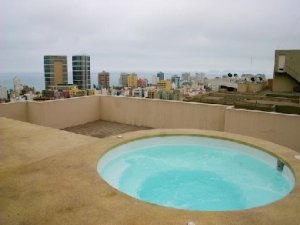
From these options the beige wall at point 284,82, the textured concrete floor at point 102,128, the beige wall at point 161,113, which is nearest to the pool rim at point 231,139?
the beige wall at point 161,113

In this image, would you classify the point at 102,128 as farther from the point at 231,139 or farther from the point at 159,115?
the point at 231,139

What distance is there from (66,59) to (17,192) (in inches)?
3236

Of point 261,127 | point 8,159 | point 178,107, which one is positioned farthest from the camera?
point 178,107

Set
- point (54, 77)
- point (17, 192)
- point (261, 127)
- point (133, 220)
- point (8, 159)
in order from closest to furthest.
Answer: point (133, 220), point (17, 192), point (8, 159), point (261, 127), point (54, 77)

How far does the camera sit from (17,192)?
2.46m

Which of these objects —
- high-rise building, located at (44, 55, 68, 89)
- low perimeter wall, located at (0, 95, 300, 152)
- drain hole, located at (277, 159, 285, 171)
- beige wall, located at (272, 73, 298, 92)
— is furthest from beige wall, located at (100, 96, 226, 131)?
high-rise building, located at (44, 55, 68, 89)

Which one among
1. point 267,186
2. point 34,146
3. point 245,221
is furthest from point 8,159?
point 267,186

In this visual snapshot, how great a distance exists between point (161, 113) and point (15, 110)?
3712 millimetres

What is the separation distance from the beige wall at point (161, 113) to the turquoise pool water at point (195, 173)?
1.49 metres

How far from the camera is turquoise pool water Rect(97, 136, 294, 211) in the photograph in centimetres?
340

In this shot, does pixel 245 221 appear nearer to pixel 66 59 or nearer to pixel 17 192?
pixel 17 192

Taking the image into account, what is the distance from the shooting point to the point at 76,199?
233cm

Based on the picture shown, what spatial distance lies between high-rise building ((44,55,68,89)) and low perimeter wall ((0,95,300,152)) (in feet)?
226

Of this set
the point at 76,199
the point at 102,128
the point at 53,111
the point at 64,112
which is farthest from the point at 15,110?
the point at 76,199
